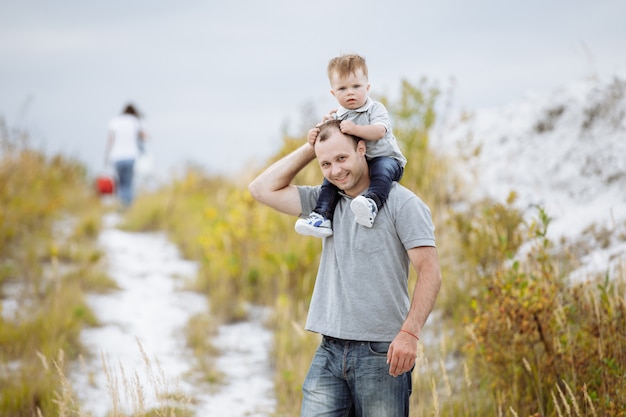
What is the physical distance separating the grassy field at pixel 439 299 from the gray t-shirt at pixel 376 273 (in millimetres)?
473

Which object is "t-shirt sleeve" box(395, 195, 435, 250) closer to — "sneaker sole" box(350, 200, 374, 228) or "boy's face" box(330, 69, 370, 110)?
"sneaker sole" box(350, 200, 374, 228)

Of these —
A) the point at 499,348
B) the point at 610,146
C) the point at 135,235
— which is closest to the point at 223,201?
the point at 135,235

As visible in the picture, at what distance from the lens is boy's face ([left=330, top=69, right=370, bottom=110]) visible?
260cm

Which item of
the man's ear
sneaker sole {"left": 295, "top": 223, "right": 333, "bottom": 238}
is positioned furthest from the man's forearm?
the man's ear

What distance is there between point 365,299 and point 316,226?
373 mm

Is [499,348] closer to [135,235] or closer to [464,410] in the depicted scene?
[464,410]

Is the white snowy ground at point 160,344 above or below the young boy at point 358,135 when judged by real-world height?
below

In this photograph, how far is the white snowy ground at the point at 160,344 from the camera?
14.5 feet

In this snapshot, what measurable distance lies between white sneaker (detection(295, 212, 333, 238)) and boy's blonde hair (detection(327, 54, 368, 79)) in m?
0.64

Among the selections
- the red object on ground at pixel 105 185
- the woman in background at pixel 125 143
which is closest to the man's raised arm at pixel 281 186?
the woman in background at pixel 125 143

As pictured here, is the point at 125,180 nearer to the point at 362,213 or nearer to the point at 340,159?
the point at 340,159

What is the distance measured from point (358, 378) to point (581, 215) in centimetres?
381

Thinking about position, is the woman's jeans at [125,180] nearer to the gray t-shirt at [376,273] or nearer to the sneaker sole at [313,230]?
the sneaker sole at [313,230]

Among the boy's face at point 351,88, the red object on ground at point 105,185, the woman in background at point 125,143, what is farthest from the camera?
the red object on ground at point 105,185
